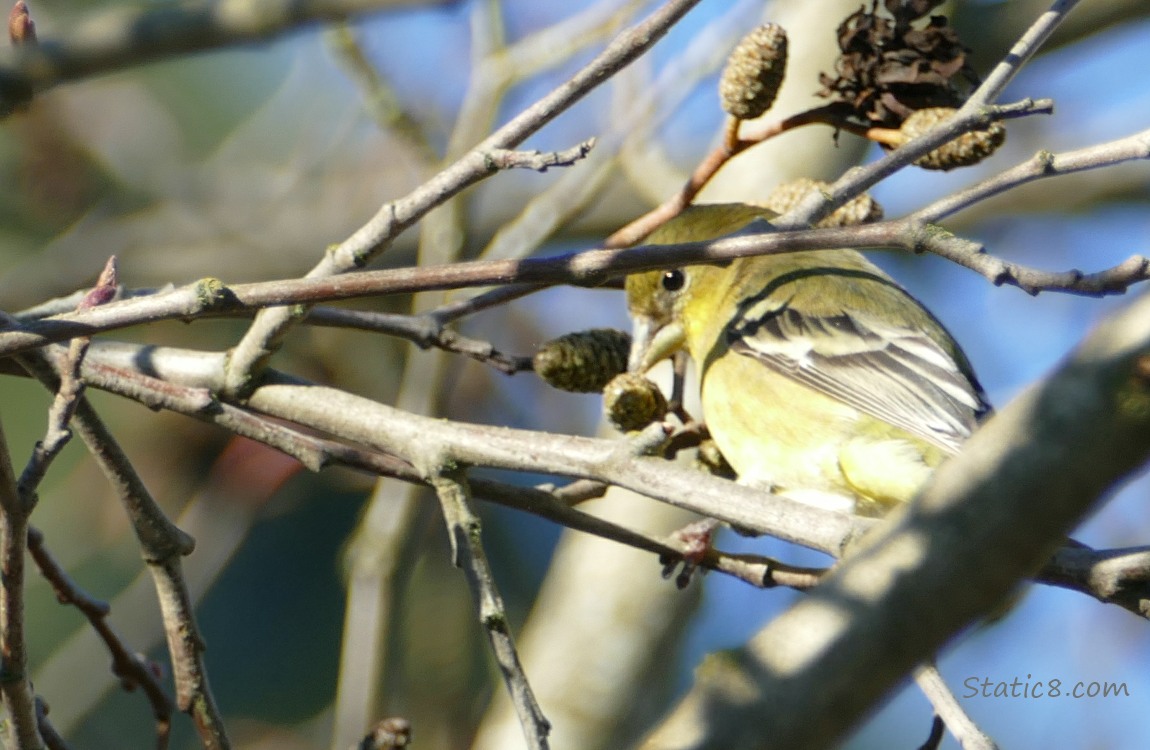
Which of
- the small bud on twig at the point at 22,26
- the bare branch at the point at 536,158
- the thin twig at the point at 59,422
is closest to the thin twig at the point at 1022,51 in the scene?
the bare branch at the point at 536,158

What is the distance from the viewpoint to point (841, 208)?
2623 millimetres

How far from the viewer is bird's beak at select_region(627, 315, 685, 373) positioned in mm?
3219

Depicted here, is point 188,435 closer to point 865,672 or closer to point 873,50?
point 873,50

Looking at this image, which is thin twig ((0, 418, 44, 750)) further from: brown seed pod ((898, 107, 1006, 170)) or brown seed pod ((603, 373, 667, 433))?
brown seed pod ((898, 107, 1006, 170))

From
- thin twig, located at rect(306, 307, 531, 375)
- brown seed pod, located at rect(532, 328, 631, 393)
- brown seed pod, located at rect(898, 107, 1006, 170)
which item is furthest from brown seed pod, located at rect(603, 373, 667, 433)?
brown seed pod, located at rect(898, 107, 1006, 170)

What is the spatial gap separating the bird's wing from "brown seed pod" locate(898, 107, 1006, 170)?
2.11 ft

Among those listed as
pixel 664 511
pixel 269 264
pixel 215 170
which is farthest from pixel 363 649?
pixel 215 170

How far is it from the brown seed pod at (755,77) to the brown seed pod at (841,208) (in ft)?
1.03

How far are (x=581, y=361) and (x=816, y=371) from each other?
83 cm

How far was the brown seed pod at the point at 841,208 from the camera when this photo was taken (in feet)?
8.62

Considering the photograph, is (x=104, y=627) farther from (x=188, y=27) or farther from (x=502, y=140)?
(x=188, y=27)

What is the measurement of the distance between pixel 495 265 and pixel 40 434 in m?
5.29

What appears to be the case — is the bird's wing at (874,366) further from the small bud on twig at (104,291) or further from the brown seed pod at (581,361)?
the small bud on twig at (104,291)

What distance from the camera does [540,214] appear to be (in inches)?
126
